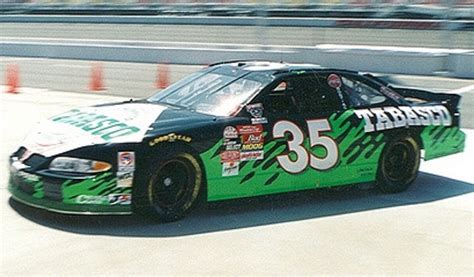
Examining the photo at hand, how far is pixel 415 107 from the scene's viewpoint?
805cm

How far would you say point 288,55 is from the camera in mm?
21938

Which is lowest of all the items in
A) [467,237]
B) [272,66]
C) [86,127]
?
[467,237]

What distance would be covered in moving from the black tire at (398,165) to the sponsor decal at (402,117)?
0.19 m

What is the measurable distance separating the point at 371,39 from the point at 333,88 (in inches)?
1001

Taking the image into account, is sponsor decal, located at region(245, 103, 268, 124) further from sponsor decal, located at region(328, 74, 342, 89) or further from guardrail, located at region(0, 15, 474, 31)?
guardrail, located at region(0, 15, 474, 31)

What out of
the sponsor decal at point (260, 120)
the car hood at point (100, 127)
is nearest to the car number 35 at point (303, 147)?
the sponsor decal at point (260, 120)

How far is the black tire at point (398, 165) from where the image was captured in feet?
25.2

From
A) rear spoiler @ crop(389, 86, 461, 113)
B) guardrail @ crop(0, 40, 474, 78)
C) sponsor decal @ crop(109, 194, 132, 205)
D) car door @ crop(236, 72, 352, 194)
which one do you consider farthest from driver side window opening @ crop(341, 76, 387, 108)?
guardrail @ crop(0, 40, 474, 78)

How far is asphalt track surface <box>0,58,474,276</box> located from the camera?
5.30 m

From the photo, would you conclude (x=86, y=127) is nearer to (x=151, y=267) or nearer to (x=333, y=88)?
(x=151, y=267)

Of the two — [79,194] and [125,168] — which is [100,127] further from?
[79,194]

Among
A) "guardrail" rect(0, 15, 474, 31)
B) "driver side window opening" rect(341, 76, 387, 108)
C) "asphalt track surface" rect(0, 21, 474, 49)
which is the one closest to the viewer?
"driver side window opening" rect(341, 76, 387, 108)

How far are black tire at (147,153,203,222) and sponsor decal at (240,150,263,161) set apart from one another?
0.45 meters

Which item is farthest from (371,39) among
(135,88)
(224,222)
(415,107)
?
(224,222)
